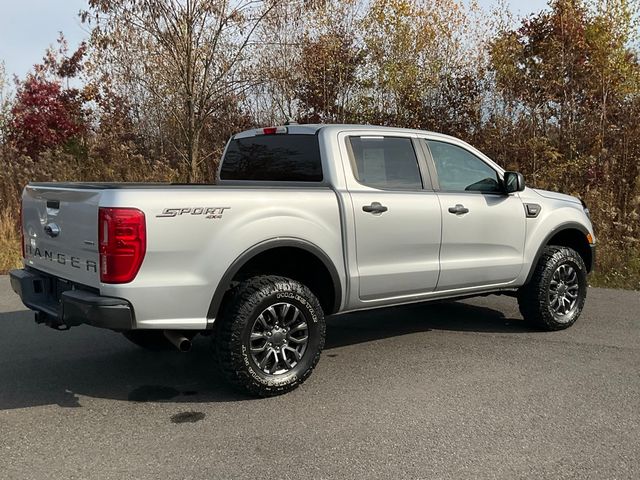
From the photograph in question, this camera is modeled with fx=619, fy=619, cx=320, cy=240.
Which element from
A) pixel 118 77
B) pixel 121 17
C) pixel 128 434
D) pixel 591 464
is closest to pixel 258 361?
pixel 128 434

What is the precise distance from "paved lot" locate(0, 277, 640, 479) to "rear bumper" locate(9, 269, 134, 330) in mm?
623

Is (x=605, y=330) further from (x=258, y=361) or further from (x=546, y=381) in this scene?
(x=258, y=361)

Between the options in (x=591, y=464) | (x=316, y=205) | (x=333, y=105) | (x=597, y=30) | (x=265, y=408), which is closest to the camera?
(x=591, y=464)

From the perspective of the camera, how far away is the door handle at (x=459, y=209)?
17.0 feet

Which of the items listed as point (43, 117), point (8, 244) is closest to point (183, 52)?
point (8, 244)

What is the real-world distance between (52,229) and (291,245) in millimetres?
1600

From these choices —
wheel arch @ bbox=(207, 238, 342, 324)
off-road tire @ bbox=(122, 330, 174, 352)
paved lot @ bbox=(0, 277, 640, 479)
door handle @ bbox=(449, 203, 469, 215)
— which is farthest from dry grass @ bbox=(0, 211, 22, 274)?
door handle @ bbox=(449, 203, 469, 215)

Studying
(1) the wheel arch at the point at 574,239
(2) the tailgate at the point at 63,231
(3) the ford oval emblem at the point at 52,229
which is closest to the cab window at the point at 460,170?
(1) the wheel arch at the point at 574,239

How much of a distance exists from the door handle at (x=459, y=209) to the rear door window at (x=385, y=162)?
340mm

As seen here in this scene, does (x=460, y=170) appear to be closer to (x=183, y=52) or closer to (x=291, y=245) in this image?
(x=291, y=245)

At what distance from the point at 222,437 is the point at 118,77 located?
11997 millimetres

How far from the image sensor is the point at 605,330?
6047 mm

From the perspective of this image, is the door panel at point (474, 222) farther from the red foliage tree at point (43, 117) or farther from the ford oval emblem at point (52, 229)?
the red foliage tree at point (43, 117)

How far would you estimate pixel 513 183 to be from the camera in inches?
217
